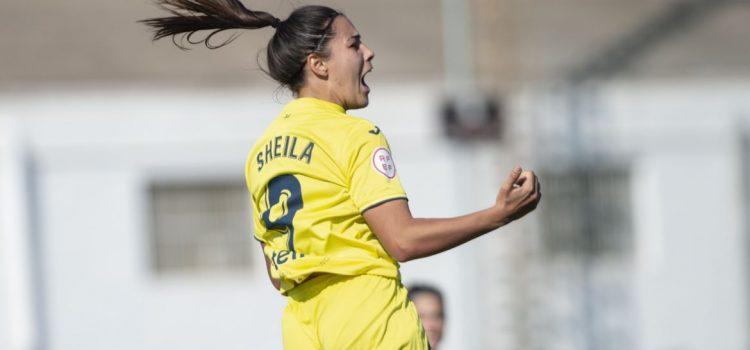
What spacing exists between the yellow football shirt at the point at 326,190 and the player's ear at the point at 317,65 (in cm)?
10

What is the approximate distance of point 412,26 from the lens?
845 inches

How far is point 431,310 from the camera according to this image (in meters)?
6.05

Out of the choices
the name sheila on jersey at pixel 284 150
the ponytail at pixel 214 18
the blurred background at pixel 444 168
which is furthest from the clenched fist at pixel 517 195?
the blurred background at pixel 444 168

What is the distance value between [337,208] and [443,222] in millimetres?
291

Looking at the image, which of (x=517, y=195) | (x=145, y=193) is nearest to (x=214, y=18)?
(x=517, y=195)

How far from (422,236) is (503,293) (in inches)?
699

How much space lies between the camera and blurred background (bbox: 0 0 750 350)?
18.4 metres

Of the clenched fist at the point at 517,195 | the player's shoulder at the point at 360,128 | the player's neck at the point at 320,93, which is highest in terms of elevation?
the player's neck at the point at 320,93

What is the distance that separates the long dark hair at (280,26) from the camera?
3.70 metres

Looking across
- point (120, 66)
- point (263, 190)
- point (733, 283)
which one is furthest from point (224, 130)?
point (263, 190)

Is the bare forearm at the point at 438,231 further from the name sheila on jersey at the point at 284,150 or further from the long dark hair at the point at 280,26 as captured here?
the long dark hair at the point at 280,26

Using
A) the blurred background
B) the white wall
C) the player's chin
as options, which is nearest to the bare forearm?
the player's chin

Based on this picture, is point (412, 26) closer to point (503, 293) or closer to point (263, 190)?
point (503, 293)

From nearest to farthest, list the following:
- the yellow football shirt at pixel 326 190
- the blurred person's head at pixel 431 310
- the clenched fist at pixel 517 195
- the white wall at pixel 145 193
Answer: the clenched fist at pixel 517 195 → the yellow football shirt at pixel 326 190 → the blurred person's head at pixel 431 310 → the white wall at pixel 145 193
